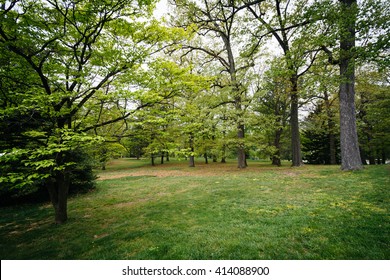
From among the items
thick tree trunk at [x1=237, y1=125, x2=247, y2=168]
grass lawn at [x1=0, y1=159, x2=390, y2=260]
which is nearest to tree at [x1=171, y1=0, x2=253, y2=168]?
thick tree trunk at [x1=237, y1=125, x2=247, y2=168]

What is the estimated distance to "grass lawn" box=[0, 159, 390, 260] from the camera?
12.2 feet

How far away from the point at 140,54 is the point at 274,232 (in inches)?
239

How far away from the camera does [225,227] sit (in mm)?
4820

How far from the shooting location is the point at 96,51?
17.8ft

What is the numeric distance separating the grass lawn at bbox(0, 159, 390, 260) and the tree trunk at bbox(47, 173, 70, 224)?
422 millimetres

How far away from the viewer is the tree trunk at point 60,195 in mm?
6219

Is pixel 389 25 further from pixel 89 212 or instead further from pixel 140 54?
pixel 89 212

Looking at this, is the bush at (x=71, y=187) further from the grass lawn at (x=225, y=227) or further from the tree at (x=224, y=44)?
the tree at (x=224, y=44)

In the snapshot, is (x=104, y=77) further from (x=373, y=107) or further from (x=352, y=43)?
(x=373, y=107)

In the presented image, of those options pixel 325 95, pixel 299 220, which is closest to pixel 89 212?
pixel 299 220

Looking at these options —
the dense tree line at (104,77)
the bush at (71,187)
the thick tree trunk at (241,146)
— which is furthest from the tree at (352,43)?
the bush at (71,187)

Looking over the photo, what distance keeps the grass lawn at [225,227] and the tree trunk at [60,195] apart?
1.38 ft

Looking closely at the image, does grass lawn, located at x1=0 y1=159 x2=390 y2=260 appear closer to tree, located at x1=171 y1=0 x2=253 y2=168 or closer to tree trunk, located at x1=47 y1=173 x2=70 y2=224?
tree trunk, located at x1=47 y1=173 x2=70 y2=224

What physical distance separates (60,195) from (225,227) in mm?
5827
